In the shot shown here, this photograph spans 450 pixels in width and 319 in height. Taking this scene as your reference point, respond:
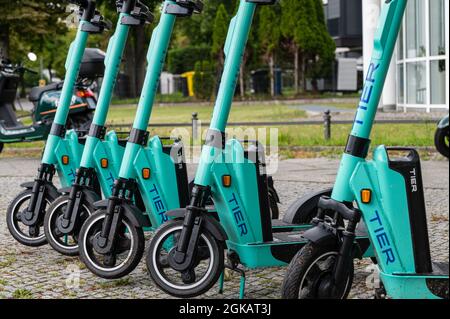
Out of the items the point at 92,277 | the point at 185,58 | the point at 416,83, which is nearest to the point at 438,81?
the point at 416,83

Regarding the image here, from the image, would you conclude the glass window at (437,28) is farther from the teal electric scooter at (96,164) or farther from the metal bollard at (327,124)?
the teal electric scooter at (96,164)

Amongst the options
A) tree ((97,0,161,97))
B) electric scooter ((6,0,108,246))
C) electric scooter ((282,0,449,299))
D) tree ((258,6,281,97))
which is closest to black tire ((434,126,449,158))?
electric scooter ((282,0,449,299))

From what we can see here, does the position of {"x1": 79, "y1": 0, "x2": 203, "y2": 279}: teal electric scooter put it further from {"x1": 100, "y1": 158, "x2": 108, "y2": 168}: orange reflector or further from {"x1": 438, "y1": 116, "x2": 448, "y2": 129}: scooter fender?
{"x1": 438, "y1": 116, "x2": 448, "y2": 129}: scooter fender

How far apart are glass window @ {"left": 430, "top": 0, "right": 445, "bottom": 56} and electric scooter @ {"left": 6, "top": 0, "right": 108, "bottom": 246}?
54.7 feet

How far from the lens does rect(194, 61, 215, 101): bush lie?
37375 millimetres

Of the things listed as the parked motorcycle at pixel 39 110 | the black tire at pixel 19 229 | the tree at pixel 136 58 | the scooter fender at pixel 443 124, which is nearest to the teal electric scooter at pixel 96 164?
the black tire at pixel 19 229

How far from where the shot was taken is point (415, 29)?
908 inches

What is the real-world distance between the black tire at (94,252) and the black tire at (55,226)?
598 millimetres

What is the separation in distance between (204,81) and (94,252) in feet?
107

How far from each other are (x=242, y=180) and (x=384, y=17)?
53.6 inches

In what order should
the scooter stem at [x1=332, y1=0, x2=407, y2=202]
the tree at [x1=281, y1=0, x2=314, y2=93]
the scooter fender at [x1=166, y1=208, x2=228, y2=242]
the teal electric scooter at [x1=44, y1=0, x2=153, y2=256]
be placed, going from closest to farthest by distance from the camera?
the scooter stem at [x1=332, y1=0, x2=407, y2=202] < the scooter fender at [x1=166, y1=208, x2=228, y2=242] < the teal electric scooter at [x1=44, y1=0, x2=153, y2=256] < the tree at [x1=281, y1=0, x2=314, y2=93]

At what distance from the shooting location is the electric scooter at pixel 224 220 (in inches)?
179

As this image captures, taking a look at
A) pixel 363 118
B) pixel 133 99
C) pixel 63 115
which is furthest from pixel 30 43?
pixel 363 118

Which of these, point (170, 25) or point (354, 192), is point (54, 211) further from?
point (354, 192)
